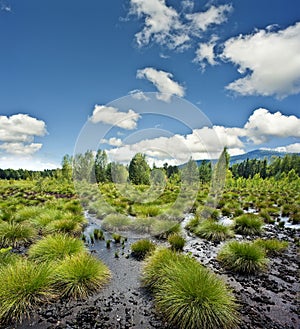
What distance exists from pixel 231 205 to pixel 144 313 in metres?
15.2

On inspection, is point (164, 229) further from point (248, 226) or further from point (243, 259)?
point (248, 226)

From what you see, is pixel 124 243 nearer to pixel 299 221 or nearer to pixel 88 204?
pixel 88 204

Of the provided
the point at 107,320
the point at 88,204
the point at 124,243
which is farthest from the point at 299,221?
the point at 88,204

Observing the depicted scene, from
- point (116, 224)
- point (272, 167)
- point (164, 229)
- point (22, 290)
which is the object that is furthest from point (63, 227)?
point (272, 167)

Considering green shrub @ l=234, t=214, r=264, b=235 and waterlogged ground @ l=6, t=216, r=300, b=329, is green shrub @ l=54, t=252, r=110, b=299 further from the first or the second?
green shrub @ l=234, t=214, r=264, b=235

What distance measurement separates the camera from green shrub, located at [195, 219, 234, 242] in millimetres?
10000

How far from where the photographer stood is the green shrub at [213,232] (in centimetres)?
1000

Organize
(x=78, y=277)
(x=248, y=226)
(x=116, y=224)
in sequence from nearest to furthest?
(x=78, y=277) < (x=248, y=226) < (x=116, y=224)

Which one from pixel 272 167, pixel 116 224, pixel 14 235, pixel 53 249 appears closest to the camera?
pixel 53 249

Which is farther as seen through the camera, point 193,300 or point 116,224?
point 116,224

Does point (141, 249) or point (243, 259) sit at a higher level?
point (141, 249)

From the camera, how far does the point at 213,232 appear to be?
10164 mm

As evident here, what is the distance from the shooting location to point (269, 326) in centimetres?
454

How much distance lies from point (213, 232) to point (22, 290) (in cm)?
785
